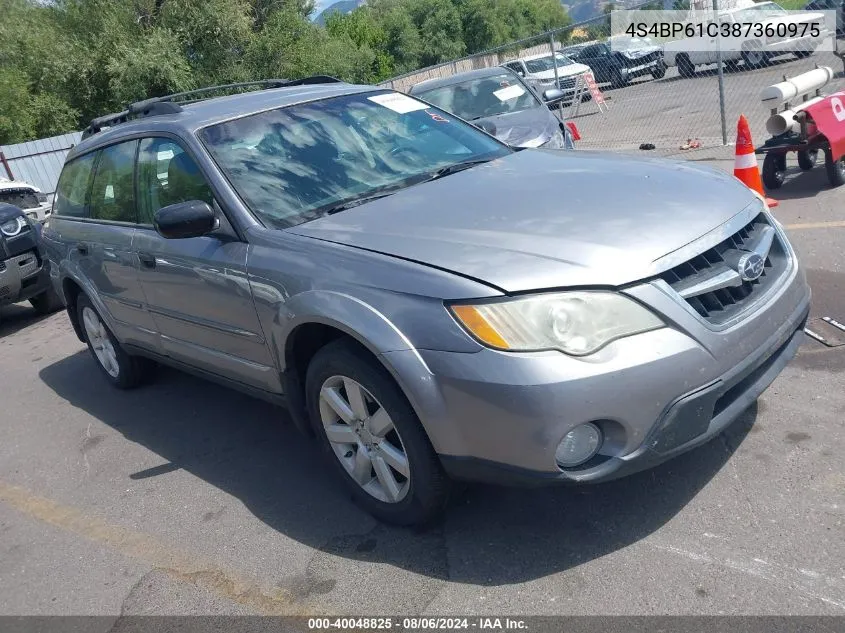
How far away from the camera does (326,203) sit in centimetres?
378

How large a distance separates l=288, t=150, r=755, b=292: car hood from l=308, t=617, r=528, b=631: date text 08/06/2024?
113 cm

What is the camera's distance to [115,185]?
492 centimetres

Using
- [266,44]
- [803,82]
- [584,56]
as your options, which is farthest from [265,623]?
[266,44]

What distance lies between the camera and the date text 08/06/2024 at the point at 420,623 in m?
2.79

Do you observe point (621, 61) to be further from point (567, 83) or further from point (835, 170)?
point (835, 170)

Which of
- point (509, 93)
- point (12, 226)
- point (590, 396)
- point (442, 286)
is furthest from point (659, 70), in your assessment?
point (590, 396)

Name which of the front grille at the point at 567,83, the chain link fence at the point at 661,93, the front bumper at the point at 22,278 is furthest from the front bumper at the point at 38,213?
the front grille at the point at 567,83

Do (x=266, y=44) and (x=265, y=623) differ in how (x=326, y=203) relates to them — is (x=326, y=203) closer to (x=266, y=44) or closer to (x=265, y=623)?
(x=265, y=623)

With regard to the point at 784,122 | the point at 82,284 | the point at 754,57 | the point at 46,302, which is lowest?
the point at 754,57

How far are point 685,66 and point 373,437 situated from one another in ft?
49.9

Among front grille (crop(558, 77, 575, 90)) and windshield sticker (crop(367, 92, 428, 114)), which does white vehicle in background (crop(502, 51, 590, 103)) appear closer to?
front grille (crop(558, 77, 575, 90))

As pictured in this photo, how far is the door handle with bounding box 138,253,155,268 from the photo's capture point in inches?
172

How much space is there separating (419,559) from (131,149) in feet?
9.64

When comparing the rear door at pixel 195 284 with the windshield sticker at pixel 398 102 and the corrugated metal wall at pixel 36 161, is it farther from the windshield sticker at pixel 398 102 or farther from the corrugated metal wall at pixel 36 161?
the corrugated metal wall at pixel 36 161
